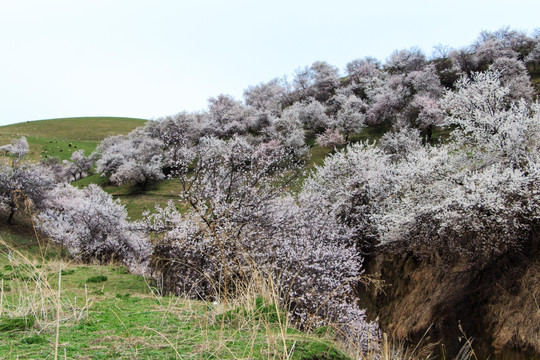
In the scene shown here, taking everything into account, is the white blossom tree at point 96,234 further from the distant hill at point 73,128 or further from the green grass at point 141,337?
the distant hill at point 73,128

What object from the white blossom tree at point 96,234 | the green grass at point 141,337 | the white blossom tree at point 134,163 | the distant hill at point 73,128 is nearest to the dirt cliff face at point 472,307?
the green grass at point 141,337

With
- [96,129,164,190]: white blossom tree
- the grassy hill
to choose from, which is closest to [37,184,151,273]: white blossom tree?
[96,129,164,190]: white blossom tree

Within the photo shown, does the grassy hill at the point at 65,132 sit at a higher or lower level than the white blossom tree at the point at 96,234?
higher

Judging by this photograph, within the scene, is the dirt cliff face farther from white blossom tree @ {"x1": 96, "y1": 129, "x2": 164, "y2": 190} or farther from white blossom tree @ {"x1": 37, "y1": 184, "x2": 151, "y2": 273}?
white blossom tree @ {"x1": 96, "y1": 129, "x2": 164, "y2": 190}

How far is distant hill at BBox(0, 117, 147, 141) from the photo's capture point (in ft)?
273

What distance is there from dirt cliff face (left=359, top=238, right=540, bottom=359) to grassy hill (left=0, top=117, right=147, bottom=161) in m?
61.9

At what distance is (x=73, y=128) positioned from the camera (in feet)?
305

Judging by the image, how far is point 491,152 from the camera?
615 inches

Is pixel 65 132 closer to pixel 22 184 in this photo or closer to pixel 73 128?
pixel 73 128

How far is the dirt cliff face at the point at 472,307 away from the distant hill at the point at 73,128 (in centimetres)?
8624

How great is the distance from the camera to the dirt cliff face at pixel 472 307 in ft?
33.7

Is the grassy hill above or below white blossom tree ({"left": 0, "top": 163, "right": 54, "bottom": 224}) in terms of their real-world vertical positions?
above

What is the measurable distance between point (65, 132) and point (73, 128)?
18.5ft

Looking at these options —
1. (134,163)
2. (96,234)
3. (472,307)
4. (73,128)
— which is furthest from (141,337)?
(73,128)
